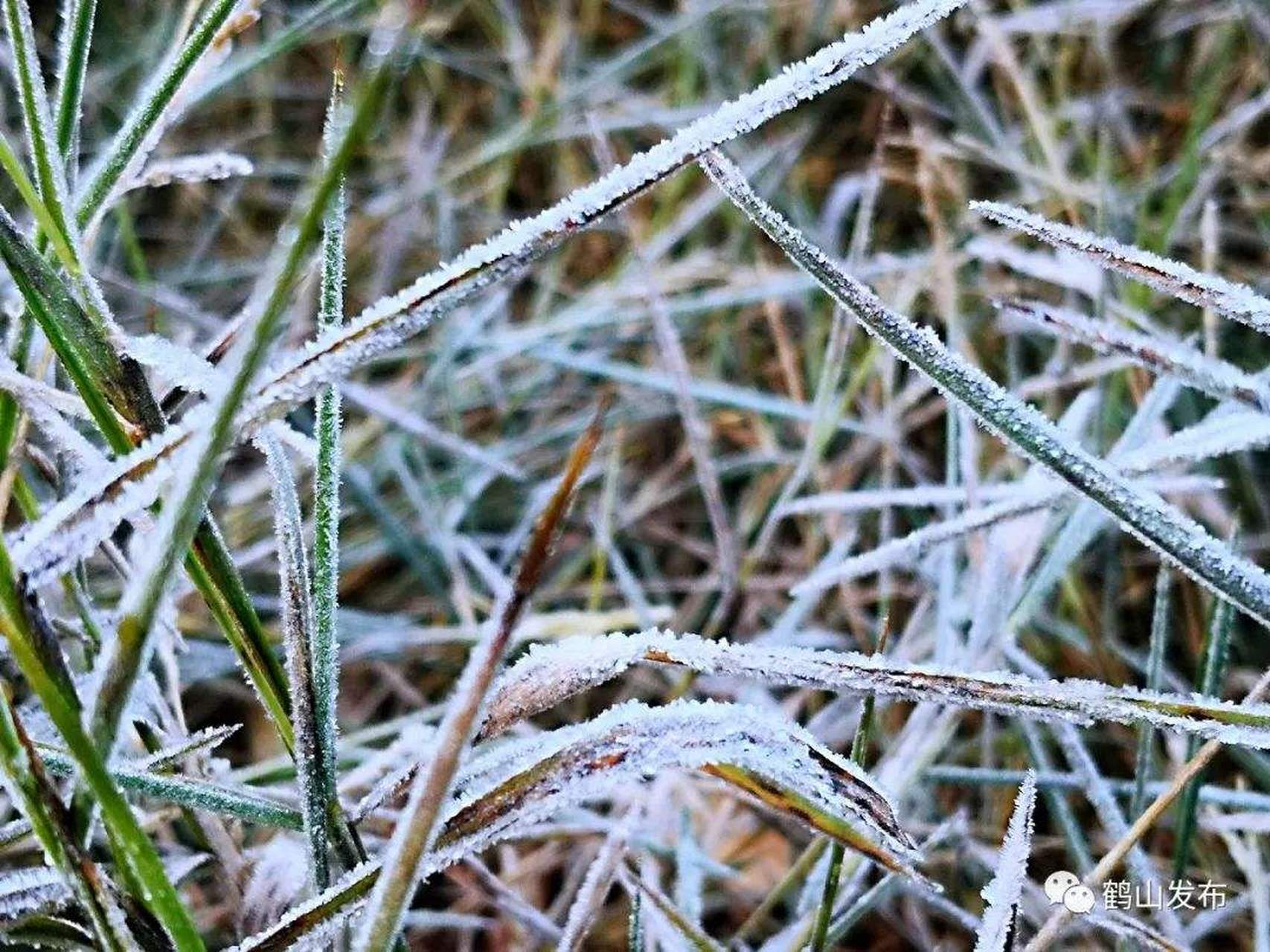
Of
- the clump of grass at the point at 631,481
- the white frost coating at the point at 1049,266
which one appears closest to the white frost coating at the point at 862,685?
the clump of grass at the point at 631,481

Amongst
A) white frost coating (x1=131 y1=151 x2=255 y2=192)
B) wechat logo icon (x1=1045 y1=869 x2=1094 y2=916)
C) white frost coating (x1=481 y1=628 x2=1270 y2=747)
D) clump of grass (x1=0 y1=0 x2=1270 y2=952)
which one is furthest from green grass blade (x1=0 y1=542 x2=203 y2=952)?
wechat logo icon (x1=1045 y1=869 x2=1094 y2=916)

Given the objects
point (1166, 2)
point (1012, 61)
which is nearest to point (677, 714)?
point (1012, 61)

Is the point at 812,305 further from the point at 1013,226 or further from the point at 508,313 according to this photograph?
the point at 1013,226

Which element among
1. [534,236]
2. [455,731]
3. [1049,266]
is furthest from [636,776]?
[1049,266]

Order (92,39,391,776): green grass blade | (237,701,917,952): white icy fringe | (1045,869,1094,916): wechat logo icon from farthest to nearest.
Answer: (1045,869,1094,916): wechat logo icon, (237,701,917,952): white icy fringe, (92,39,391,776): green grass blade

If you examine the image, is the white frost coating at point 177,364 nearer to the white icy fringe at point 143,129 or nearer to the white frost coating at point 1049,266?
the white icy fringe at point 143,129

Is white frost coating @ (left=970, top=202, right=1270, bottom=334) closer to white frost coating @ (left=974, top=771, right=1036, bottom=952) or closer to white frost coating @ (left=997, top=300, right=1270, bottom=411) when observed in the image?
white frost coating @ (left=997, top=300, right=1270, bottom=411)

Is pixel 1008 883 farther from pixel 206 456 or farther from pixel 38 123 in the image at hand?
pixel 38 123
